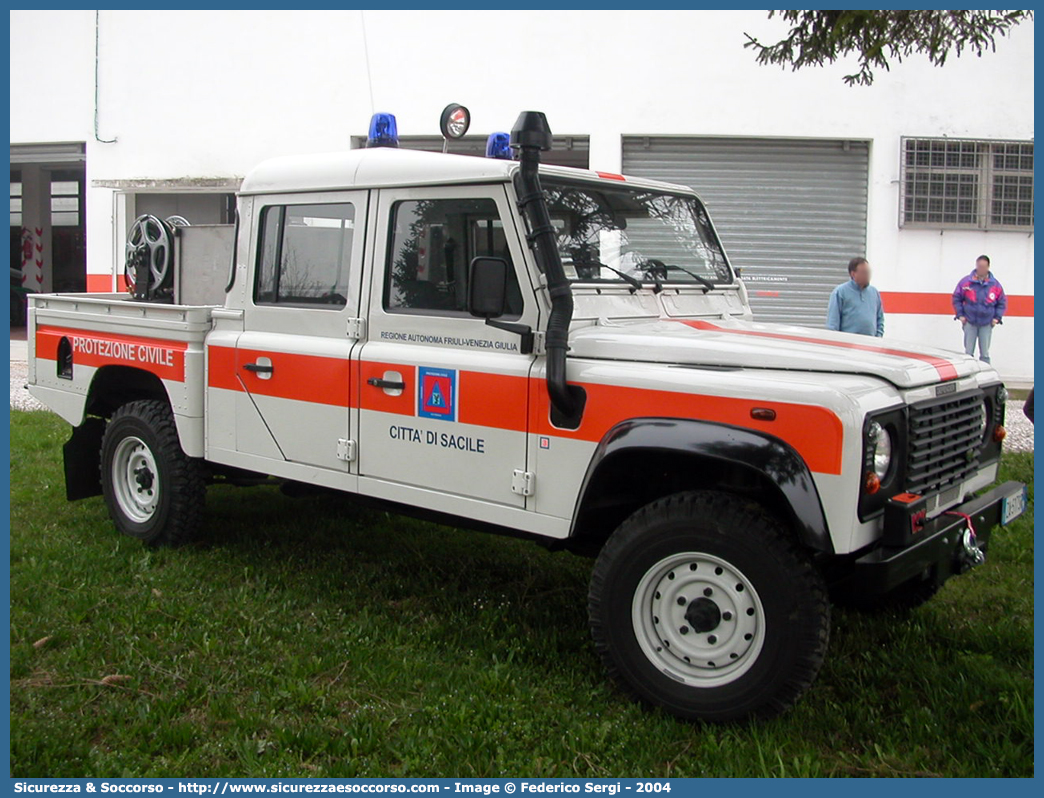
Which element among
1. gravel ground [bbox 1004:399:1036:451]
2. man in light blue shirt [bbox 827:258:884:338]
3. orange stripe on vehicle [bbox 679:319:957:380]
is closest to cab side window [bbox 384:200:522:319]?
orange stripe on vehicle [bbox 679:319:957:380]

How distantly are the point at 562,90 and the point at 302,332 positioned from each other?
1000 centimetres

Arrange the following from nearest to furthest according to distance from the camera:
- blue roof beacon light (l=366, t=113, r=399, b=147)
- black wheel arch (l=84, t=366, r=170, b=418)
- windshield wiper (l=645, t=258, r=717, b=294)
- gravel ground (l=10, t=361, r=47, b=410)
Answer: windshield wiper (l=645, t=258, r=717, b=294) → blue roof beacon light (l=366, t=113, r=399, b=147) → black wheel arch (l=84, t=366, r=170, b=418) → gravel ground (l=10, t=361, r=47, b=410)

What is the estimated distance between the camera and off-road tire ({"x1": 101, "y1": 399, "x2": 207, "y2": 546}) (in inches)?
224

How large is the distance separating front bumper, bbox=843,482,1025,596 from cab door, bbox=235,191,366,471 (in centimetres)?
253

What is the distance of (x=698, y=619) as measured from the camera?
12.2ft

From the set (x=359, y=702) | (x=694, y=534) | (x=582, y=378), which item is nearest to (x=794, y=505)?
(x=694, y=534)

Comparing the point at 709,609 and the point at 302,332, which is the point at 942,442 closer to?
the point at 709,609

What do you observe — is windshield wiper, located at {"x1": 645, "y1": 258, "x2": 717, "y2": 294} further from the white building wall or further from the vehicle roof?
the white building wall

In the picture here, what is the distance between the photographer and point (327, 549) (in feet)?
19.8

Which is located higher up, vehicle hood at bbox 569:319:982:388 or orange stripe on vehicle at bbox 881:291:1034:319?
orange stripe on vehicle at bbox 881:291:1034:319

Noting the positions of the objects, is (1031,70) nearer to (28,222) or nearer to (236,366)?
(236,366)

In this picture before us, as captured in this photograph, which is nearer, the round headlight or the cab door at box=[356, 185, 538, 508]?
the round headlight

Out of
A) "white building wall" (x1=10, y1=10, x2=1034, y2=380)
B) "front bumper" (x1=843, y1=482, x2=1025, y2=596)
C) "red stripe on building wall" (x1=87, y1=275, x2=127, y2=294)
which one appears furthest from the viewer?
"red stripe on building wall" (x1=87, y1=275, x2=127, y2=294)

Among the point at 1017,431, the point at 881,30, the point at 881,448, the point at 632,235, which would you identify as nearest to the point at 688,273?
the point at 632,235
